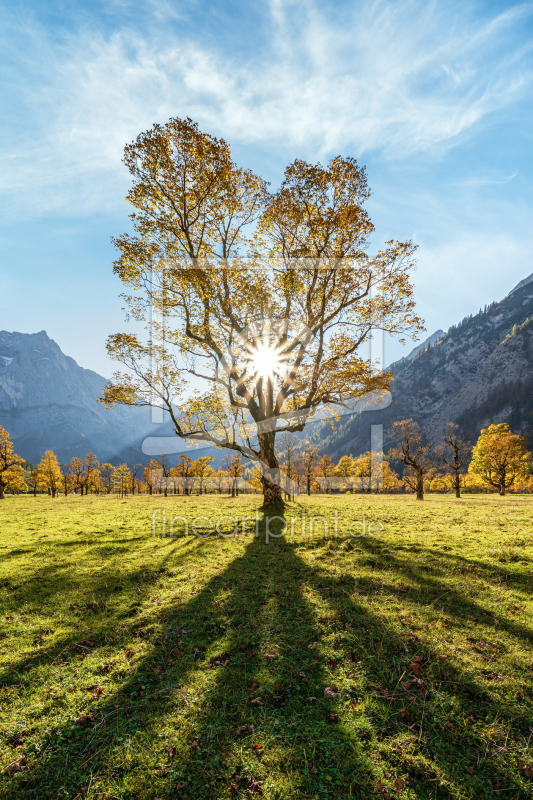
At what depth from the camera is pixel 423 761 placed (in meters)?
3.56

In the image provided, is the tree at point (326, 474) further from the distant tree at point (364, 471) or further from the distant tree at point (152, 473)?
the distant tree at point (152, 473)

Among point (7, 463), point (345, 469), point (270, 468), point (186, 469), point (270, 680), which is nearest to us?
point (270, 680)

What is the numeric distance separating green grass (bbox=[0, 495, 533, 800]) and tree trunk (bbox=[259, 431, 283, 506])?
9.49 meters

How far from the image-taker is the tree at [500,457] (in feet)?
156

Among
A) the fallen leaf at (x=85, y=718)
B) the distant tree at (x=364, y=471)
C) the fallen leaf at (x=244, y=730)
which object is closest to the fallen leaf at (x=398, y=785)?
the fallen leaf at (x=244, y=730)

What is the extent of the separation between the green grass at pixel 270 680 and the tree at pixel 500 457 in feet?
154

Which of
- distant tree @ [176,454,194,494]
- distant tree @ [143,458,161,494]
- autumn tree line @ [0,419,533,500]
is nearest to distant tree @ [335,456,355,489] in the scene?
autumn tree line @ [0,419,533,500]

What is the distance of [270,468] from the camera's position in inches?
768

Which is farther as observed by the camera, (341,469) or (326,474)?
(326,474)

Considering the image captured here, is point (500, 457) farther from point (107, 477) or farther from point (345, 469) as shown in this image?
point (107, 477)

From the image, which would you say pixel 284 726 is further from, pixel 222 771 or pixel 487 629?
pixel 487 629

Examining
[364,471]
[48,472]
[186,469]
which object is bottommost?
[48,472]

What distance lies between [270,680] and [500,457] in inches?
2196

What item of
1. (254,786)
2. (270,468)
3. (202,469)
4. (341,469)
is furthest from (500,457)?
(254,786)
